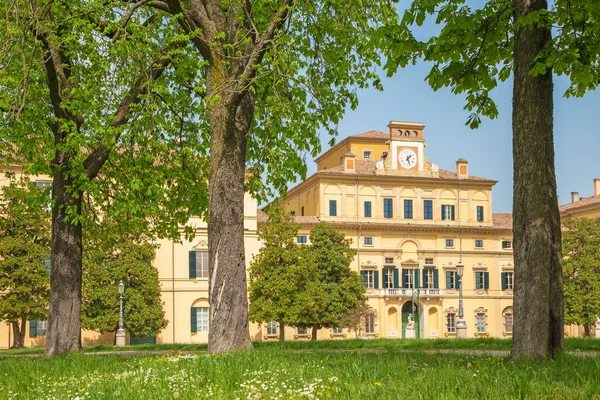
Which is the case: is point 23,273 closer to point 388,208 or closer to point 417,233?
point 388,208

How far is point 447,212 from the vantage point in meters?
61.8

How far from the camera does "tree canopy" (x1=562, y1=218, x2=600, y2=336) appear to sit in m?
50.1

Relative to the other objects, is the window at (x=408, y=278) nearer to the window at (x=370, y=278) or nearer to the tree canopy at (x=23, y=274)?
the window at (x=370, y=278)

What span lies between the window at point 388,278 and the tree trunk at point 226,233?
47.5 m

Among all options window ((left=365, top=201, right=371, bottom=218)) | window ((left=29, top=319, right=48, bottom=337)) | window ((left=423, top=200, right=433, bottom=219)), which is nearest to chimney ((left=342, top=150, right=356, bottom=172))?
window ((left=365, top=201, right=371, bottom=218))

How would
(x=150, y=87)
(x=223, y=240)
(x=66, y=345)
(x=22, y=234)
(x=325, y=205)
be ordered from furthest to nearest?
(x=325, y=205) < (x=22, y=234) < (x=66, y=345) < (x=150, y=87) < (x=223, y=240)

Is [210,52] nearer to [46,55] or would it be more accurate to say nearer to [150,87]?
[150,87]

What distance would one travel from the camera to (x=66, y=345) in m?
15.2

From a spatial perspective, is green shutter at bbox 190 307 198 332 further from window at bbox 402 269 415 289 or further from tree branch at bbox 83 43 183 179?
tree branch at bbox 83 43 183 179

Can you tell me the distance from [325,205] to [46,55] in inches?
1722

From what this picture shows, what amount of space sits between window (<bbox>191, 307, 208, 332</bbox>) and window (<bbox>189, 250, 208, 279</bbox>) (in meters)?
2.42

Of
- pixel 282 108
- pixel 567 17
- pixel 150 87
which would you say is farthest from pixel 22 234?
pixel 567 17

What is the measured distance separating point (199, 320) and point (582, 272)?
27.8 metres

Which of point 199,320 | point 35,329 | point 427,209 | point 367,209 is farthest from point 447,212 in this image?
point 35,329
